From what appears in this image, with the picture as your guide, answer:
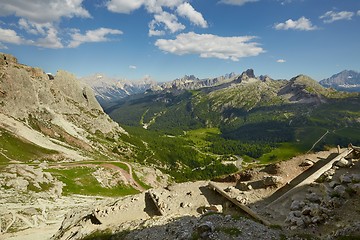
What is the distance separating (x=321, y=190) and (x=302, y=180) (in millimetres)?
4394

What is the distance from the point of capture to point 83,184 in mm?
89188

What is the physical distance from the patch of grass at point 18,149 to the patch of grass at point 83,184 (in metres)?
24.2

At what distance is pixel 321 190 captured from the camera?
3017cm

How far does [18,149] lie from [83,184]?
4364 cm

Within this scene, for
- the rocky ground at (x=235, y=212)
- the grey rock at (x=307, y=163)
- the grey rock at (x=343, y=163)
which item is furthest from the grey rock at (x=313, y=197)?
the grey rock at (x=307, y=163)

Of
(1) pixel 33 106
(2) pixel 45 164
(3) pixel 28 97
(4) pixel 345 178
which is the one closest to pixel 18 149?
(2) pixel 45 164

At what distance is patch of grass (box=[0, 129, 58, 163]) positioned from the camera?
106875 millimetres

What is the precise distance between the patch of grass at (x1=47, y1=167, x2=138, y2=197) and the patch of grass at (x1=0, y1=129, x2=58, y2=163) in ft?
79.3

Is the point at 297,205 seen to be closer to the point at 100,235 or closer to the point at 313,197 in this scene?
the point at 313,197

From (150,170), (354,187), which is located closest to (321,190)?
(354,187)

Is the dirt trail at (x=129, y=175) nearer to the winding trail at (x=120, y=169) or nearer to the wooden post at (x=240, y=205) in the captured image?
the winding trail at (x=120, y=169)

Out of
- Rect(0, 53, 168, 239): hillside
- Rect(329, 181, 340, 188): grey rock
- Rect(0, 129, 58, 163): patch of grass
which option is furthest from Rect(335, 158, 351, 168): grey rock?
A: Rect(0, 129, 58, 163): patch of grass

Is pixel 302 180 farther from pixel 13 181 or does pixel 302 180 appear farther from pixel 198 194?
pixel 13 181

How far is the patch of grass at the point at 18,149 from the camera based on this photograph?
107 m
